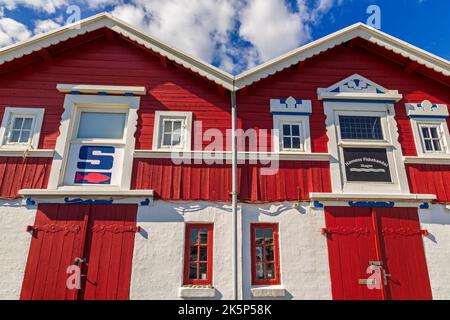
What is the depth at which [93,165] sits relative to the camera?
7.98 meters

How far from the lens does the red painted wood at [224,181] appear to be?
25.3ft

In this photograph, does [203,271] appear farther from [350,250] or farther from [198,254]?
[350,250]

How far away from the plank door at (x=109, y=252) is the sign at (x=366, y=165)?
18.1ft

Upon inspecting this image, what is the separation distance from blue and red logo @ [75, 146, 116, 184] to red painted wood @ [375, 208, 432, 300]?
6.75 m

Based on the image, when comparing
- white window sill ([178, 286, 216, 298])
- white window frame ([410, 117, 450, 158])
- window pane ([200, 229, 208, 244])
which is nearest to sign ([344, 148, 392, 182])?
white window frame ([410, 117, 450, 158])

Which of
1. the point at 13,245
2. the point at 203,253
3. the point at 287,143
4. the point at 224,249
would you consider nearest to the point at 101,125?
the point at 13,245

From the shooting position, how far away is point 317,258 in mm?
7301

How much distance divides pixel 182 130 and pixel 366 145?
4847 mm

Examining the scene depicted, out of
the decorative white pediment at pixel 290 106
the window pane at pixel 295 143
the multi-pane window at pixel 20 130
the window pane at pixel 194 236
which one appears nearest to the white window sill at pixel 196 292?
the window pane at pixel 194 236

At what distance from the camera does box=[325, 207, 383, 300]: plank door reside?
7.10 m

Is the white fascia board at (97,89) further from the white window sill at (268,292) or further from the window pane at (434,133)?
the window pane at (434,133)

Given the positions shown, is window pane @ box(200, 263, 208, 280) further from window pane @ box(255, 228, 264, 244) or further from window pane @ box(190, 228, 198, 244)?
window pane @ box(255, 228, 264, 244)
